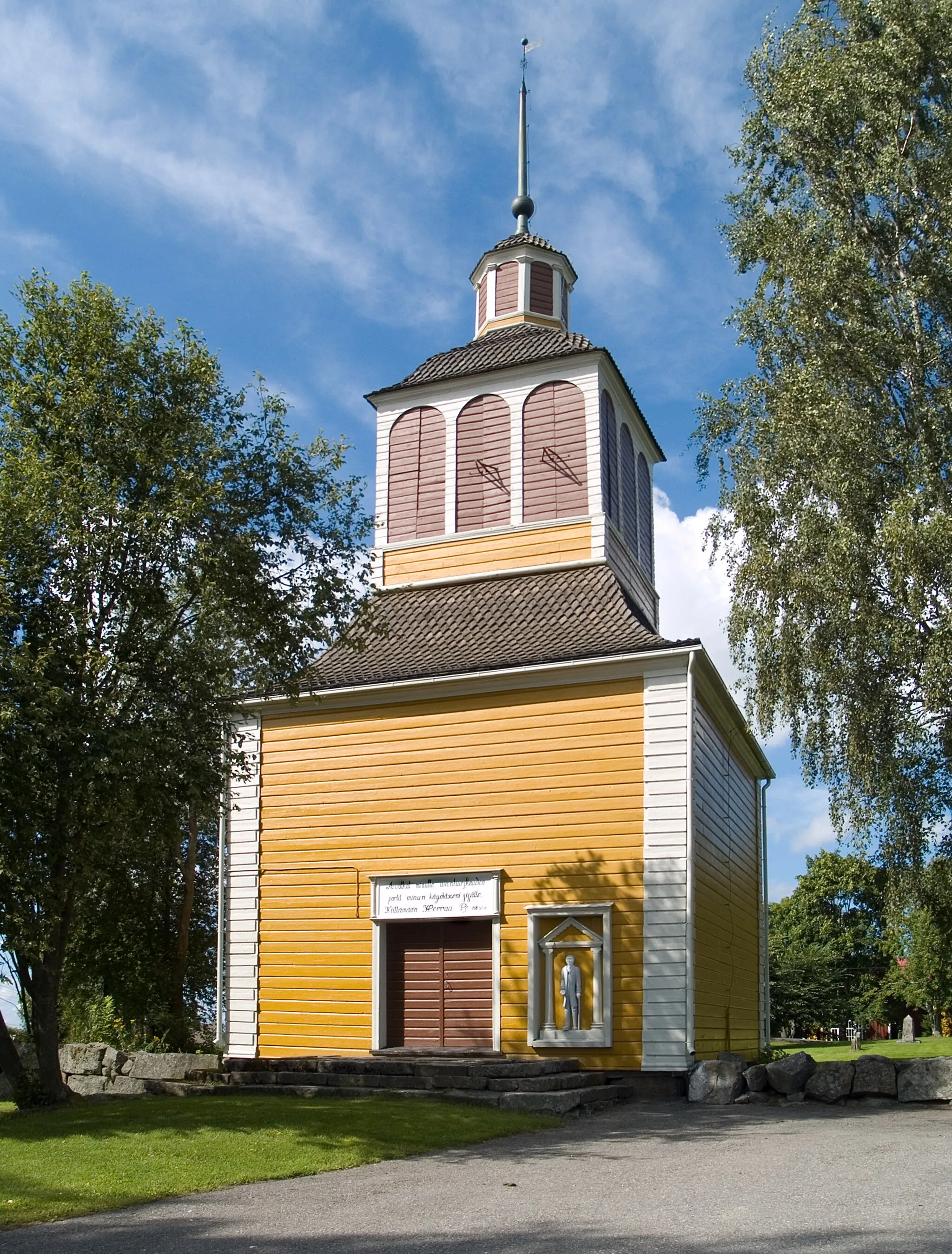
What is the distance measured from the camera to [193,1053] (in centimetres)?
2036

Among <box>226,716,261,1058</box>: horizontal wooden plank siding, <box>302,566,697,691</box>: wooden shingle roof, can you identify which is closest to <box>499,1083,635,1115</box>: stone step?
<box>302,566,697,691</box>: wooden shingle roof

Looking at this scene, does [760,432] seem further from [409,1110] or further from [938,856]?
[409,1110]

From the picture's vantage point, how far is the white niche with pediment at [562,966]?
1747 centimetres

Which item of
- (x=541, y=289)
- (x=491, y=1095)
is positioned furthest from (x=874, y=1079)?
(x=541, y=289)

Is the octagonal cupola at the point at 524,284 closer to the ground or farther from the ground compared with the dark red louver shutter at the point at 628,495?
farther from the ground

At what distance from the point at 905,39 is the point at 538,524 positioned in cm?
983

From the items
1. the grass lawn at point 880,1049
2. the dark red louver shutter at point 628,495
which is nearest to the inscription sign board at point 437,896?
the dark red louver shutter at point 628,495

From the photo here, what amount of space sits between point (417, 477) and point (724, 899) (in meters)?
9.90

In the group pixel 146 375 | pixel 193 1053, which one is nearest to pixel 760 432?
pixel 146 375

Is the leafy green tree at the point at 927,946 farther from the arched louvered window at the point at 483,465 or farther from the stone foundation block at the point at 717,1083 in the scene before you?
the arched louvered window at the point at 483,465

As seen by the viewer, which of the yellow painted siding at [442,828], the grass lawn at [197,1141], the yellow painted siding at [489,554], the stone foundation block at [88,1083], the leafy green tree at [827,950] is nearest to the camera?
the grass lawn at [197,1141]

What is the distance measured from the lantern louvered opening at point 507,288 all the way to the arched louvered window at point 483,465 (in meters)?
4.18

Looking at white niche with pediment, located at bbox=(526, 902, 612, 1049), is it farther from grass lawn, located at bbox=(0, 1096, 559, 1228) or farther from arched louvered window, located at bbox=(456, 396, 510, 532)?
arched louvered window, located at bbox=(456, 396, 510, 532)

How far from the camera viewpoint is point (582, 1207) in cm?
874
